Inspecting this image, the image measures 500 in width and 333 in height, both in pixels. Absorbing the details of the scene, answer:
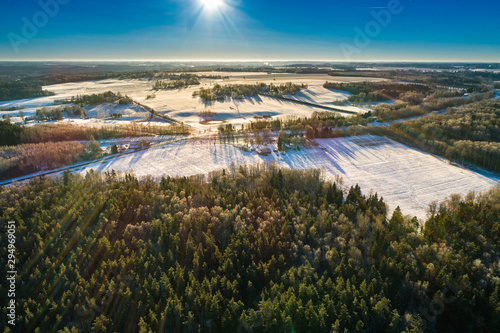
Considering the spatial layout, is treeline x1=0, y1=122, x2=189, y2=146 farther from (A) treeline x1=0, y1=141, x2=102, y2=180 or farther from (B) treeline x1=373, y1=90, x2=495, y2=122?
(B) treeline x1=373, y1=90, x2=495, y2=122

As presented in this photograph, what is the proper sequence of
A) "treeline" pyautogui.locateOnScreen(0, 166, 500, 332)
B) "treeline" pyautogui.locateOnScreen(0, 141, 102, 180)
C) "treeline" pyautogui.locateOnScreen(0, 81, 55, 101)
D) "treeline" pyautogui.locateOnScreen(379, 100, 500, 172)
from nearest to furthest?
"treeline" pyautogui.locateOnScreen(0, 166, 500, 332)
"treeline" pyautogui.locateOnScreen(0, 141, 102, 180)
"treeline" pyautogui.locateOnScreen(379, 100, 500, 172)
"treeline" pyautogui.locateOnScreen(0, 81, 55, 101)

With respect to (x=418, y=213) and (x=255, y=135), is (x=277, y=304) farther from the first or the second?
(x=255, y=135)

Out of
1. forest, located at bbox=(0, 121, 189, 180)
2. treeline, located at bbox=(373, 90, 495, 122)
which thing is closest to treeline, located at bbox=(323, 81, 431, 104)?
treeline, located at bbox=(373, 90, 495, 122)

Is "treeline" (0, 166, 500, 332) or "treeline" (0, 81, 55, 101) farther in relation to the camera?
"treeline" (0, 81, 55, 101)

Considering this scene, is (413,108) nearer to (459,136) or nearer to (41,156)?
(459,136)

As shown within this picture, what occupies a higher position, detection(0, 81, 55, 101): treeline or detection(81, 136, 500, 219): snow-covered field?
detection(0, 81, 55, 101): treeline

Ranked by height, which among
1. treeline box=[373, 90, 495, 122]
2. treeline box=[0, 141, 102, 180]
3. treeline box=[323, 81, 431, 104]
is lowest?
treeline box=[0, 141, 102, 180]

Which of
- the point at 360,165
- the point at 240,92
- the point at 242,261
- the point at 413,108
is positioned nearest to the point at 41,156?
the point at 242,261
